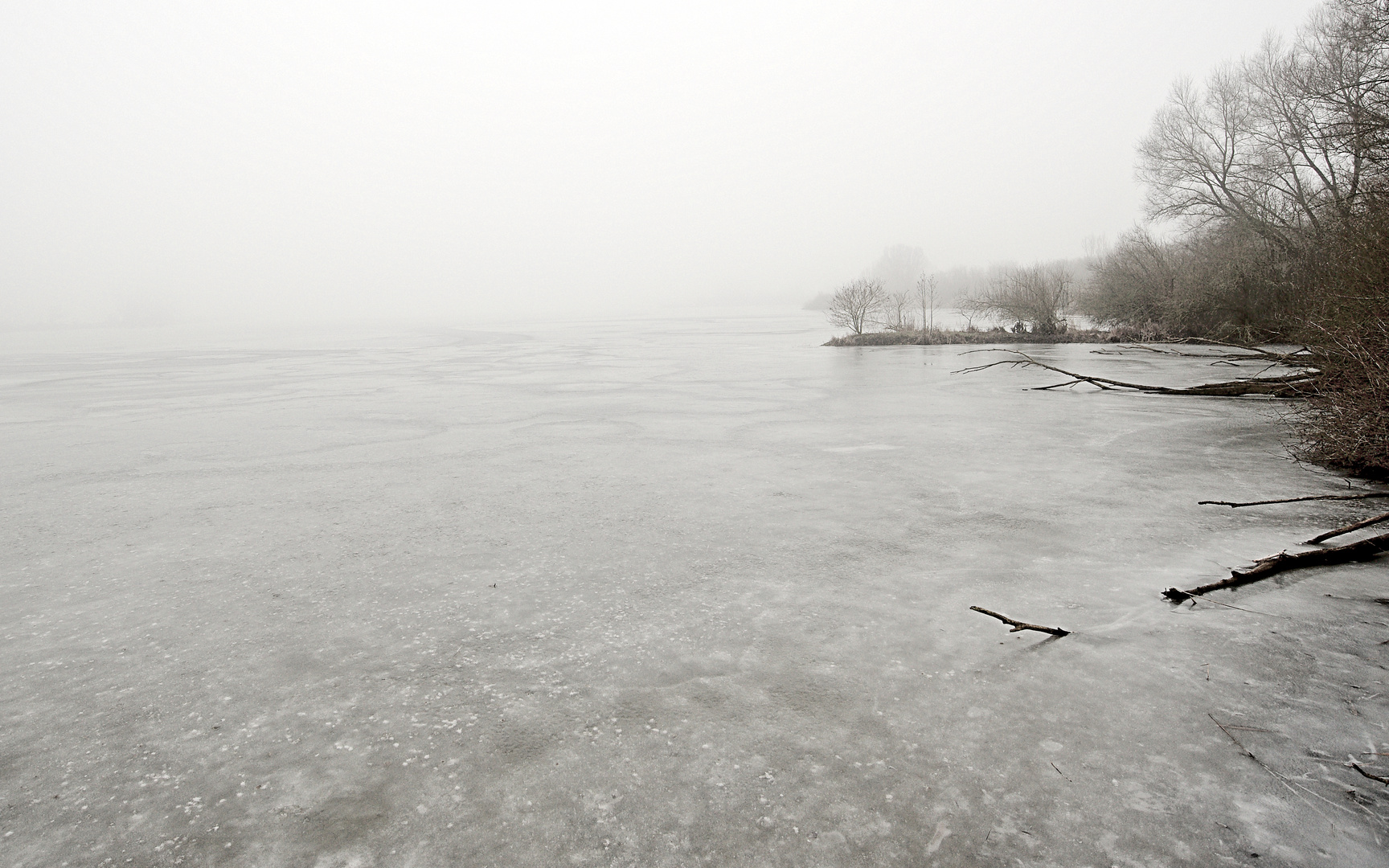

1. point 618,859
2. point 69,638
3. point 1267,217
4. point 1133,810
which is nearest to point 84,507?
point 69,638

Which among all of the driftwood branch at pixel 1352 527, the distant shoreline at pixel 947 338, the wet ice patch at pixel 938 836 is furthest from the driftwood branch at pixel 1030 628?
the distant shoreline at pixel 947 338

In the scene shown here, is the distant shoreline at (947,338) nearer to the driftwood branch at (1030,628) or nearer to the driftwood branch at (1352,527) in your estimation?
the driftwood branch at (1352,527)

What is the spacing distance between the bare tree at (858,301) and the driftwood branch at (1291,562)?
25159 millimetres

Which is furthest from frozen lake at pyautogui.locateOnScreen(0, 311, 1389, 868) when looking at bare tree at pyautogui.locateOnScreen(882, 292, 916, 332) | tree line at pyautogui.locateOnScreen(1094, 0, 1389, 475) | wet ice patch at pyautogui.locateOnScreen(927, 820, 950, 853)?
bare tree at pyautogui.locateOnScreen(882, 292, 916, 332)

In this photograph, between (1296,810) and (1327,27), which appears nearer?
(1296,810)

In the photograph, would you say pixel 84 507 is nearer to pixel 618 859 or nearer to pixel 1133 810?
pixel 618 859

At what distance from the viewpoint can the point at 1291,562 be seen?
508 cm

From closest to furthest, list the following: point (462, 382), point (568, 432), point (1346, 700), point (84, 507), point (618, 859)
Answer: point (618, 859) → point (1346, 700) → point (84, 507) → point (568, 432) → point (462, 382)

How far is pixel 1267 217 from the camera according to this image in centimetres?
2662

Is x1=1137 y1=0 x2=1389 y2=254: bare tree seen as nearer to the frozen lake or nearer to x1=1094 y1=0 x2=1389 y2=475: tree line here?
x1=1094 y1=0 x2=1389 y2=475: tree line

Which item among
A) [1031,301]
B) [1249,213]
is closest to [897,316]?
[1031,301]

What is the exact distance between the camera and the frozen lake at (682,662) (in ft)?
9.12

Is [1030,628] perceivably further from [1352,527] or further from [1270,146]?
[1270,146]

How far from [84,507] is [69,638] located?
3.81 m
